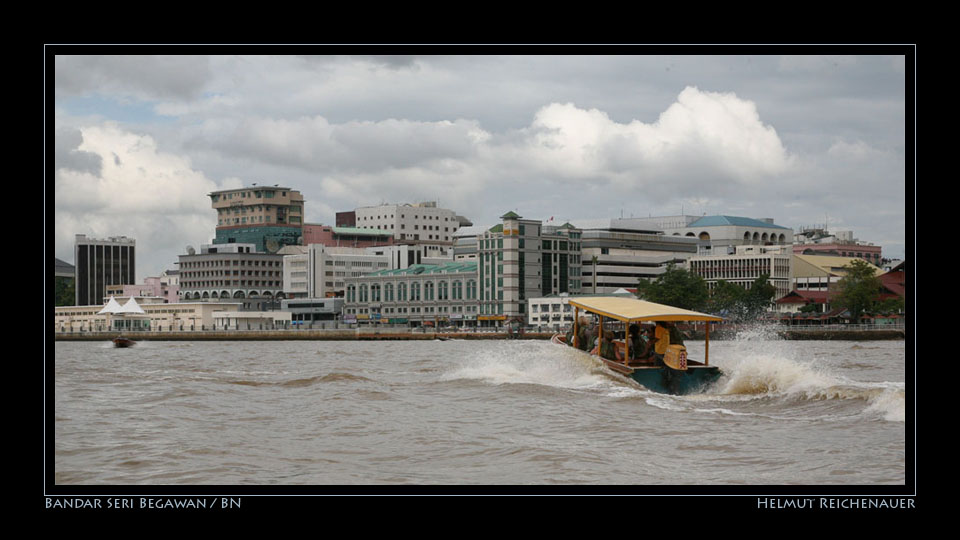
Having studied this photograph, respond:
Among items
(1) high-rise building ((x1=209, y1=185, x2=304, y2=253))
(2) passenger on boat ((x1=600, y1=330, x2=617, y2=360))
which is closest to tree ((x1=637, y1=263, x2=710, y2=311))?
(1) high-rise building ((x1=209, y1=185, x2=304, y2=253))

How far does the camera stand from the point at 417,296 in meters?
111

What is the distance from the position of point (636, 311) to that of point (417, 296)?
8760cm

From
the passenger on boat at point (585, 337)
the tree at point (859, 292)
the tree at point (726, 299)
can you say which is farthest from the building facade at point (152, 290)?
the passenger on boat at point (585, 337)

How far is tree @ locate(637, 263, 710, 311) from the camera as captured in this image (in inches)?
3644

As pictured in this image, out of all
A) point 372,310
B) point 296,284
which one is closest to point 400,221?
point 296,284

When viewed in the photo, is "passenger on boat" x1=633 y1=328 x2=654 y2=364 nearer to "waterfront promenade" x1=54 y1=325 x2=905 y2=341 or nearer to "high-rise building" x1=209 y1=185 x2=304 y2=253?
"waterfront promenade" x1=54 y1=325 x2=905 y2=341

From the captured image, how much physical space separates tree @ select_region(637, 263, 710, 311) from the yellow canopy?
215 ft

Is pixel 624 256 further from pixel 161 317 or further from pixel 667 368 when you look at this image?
pixel 667 368

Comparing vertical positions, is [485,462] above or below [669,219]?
below

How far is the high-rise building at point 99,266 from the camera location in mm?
131000

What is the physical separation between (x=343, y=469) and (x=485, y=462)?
161 cm

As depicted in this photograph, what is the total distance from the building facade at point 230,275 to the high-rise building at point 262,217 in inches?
389
